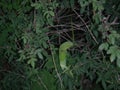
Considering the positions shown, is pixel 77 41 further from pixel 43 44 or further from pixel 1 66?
pixel 1 66

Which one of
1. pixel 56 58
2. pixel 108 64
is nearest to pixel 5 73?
pixel 56 58

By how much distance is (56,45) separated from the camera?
2.30 metres

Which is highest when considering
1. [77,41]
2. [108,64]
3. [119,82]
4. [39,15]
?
[39,15]

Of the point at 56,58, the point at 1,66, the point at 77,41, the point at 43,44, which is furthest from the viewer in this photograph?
the point at 1,66

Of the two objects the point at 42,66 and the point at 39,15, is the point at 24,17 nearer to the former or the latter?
the point at 39,15

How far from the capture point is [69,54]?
2051 mm

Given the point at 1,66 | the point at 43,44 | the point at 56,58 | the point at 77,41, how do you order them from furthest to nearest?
the point at 1,66, the point at 77,41, the point at 56,58, the point at 43,44

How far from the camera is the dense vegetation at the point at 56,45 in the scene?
1.88 m

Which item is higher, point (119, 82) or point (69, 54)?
point (69, 54)

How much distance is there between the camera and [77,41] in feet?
7.20

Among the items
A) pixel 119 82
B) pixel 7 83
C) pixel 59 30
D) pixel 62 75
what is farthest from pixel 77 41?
pixel 7 83

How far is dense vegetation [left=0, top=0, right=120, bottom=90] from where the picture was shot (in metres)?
1.88

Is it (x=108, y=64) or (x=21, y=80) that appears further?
(x=21, y=80)

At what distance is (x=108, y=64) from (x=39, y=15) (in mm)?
575
